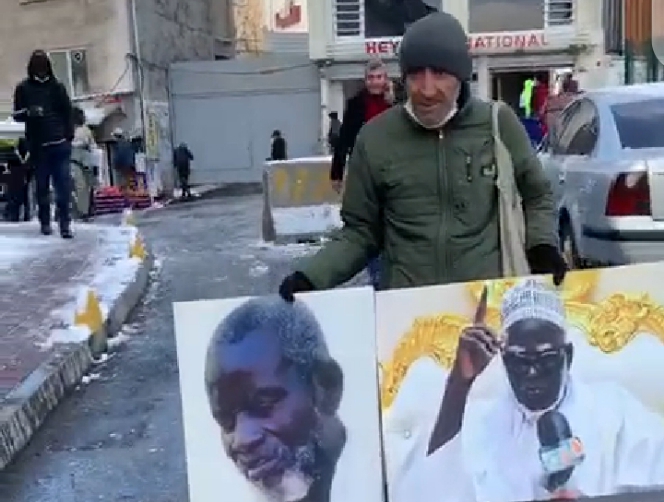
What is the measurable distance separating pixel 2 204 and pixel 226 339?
1680cm

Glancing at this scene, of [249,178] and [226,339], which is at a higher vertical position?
[226,339]

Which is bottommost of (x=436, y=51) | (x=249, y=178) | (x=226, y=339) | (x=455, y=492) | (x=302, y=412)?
(x=249, y=178)

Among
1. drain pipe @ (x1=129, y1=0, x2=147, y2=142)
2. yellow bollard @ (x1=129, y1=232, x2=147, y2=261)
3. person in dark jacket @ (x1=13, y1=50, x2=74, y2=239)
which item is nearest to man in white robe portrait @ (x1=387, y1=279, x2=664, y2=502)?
yellow bollard @ (x1=129, y1=232, x2=147, y2=261)

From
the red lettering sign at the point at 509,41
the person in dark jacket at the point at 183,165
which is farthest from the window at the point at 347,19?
the person in dark jacket at the point at 183,165

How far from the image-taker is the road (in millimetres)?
5195

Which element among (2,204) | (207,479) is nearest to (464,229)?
(207,479)

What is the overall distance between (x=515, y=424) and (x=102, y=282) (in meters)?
7.22

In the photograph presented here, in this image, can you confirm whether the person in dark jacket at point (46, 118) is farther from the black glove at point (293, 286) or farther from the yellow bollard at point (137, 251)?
the black glove at point (293, 286)

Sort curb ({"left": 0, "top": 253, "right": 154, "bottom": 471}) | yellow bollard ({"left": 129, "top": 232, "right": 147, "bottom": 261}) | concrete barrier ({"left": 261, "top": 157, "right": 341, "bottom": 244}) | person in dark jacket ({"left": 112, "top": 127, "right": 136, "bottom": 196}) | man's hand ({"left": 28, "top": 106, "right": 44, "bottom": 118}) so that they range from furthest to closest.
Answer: person in dark jacket ({"left": 112, "top": 127, "right": 136, "bottom": 196}) → concrete barrier ({"left": 261, "top": 157, "right": 341, "bottom": 244}) → man's hand ({"left": 28, "top": 106, "right": 44, "bottom": 118}) → yellow bollard ({"left": 129, "top": 232, "right": 147, "bottom": 261}) → curb ({"left": 0, "top": 253, "right": 154, "bottom": 471})

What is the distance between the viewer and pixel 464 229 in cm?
351

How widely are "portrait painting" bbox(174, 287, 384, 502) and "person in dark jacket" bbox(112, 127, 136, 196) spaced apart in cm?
2612

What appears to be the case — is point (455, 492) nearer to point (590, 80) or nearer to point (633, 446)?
point (633, 446)

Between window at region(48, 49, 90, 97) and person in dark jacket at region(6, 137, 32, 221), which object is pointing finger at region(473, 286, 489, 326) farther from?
window at region(48, 49, 90, 97)

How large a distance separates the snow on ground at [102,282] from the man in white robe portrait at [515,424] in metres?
4.53
